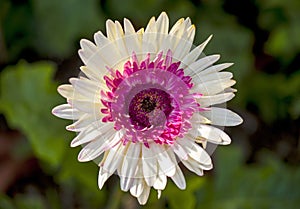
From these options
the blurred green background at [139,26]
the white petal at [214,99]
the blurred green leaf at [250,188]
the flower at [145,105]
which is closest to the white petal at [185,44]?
the flower at [145,105]

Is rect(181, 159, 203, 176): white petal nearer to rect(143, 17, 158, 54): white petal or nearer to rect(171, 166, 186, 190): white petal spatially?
rect(171, 166, 186, 190): white petal

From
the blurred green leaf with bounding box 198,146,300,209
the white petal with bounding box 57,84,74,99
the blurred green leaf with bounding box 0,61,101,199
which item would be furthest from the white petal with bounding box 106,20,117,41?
the blurred green leaf with bounding box 198,146,300,209

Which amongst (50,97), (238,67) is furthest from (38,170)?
(238,67)

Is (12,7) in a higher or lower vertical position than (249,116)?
higher

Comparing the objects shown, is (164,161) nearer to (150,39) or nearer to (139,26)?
(150,39)

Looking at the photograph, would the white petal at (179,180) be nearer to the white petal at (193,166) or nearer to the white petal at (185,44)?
the white petal at (193,166)

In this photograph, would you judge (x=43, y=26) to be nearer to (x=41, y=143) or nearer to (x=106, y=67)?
(x=41, y=143)
